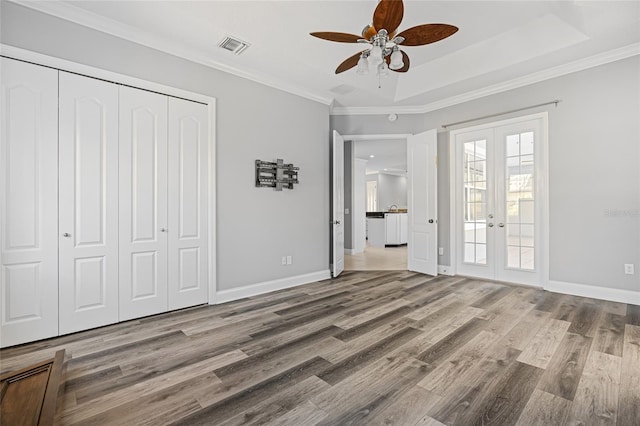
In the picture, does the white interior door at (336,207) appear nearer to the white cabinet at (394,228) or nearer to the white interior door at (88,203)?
the white interior door at (88,203)

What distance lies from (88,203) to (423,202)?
184 inches

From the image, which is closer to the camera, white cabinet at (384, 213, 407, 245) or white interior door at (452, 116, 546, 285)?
white interior door at (452, 116, 546, 285)

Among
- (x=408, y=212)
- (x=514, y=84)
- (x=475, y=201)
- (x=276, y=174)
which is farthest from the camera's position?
(x=408, y=212)

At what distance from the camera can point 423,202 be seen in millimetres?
5234

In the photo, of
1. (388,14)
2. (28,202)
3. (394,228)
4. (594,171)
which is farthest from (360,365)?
(394,228)

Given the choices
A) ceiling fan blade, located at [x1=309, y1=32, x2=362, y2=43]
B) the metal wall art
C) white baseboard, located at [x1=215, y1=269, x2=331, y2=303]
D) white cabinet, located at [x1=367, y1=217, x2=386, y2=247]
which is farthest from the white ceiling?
white cabinet, located at [x1=367, y1=217, x2=386, y2=247]

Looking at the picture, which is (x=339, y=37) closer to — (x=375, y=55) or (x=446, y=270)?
(x=375, y=55)

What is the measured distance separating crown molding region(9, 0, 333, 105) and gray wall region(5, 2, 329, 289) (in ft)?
0.17

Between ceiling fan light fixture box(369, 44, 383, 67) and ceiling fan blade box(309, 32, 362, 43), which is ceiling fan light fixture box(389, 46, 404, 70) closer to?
ceiling fan light fixture box(369, 44, 383, 67)

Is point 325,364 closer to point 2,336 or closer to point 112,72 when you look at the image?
point 2,336

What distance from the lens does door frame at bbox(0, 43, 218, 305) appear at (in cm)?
255

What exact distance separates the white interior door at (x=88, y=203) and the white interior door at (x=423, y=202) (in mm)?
4425

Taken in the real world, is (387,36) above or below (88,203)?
above

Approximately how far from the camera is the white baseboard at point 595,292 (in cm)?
346
